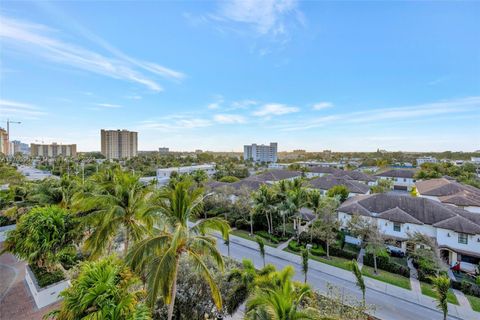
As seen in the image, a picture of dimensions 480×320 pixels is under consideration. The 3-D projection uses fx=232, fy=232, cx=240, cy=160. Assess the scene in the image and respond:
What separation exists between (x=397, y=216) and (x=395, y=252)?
133 inches

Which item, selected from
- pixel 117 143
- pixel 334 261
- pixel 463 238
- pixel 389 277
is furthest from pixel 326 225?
pixel 117 143

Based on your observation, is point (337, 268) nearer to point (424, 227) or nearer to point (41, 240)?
point (424, 227)

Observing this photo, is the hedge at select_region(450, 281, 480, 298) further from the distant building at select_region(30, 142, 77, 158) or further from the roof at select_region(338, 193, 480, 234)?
the distant building at select_region(30, 142, 77, 158)

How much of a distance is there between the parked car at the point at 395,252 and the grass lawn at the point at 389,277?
408 centimetres

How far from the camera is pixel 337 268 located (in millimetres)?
18328

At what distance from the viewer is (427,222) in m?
21.4

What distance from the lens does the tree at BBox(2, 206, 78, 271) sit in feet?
40.8

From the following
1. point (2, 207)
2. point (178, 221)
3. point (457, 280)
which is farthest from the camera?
point (2, 207)

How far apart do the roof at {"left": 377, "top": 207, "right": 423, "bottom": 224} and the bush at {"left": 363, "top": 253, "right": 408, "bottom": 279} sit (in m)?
5.24

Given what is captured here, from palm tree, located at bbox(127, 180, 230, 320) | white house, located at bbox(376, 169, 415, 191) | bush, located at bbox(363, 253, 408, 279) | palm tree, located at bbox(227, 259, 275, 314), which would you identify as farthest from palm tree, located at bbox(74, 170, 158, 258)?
white house, located at bbox(376, 169, 415, 191)

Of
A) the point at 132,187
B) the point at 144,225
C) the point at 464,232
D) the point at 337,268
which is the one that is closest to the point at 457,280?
the point at 464,232

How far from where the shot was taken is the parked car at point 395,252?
827 inches

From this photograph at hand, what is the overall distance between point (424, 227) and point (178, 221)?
23367mm

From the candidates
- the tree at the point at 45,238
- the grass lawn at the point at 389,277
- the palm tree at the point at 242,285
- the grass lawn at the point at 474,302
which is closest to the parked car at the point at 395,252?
the grass lawn at the point at 389,277
